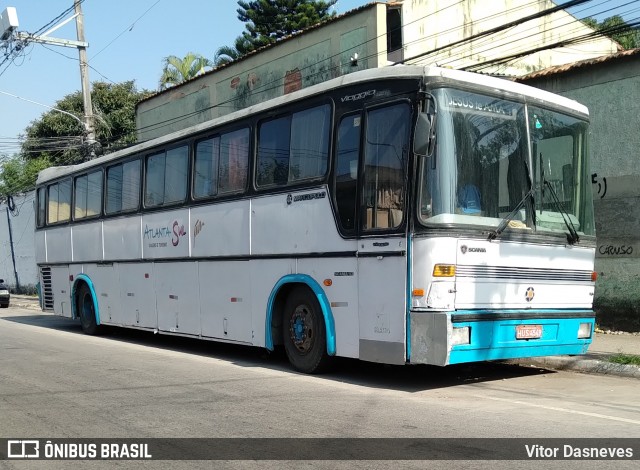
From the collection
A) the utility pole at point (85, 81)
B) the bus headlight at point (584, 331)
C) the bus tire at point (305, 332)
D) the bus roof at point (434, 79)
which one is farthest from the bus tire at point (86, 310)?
the bus headlight at point (584, 331)

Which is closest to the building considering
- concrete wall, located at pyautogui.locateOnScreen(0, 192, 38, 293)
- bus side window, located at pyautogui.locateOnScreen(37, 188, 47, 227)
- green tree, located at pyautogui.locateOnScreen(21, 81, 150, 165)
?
bus side window, located at pyautogui.locateOnScreen(37, 188, 47, 227)

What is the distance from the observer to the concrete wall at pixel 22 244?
3441 cm

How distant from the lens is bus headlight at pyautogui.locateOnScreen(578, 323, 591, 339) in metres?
8.88

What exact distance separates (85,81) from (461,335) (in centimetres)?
2104

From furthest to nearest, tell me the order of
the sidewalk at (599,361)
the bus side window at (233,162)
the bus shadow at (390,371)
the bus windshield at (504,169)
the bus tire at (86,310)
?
the bus tire at (86,310), the bus side window at (233,162), the sidewalk at (599,361), the bus shadow at (390,371), the bus windshield at (504,169)

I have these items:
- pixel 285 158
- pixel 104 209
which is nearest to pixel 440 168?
pixel 285 158

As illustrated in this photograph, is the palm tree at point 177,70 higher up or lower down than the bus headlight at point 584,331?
higher up

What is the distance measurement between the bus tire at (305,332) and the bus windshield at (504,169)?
2377 millimetres

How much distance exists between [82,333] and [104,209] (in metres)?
3.54

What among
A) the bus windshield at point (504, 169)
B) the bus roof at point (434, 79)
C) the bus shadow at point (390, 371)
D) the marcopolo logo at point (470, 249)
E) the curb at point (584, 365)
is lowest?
the bus shadow at point (390, 371)

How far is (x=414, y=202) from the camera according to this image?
304 inches

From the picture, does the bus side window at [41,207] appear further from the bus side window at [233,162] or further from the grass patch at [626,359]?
the grass patch at [626,359]

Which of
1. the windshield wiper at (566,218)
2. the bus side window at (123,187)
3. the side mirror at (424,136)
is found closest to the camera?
the side mirror at (424,136)

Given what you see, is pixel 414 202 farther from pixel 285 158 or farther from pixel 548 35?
pixel 548 35
